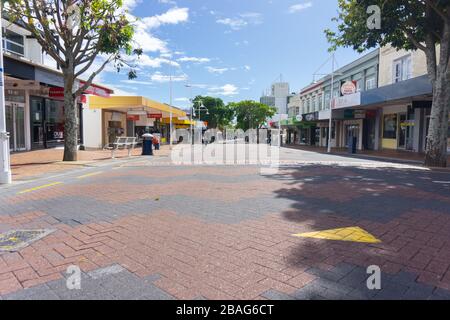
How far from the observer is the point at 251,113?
80.0 m

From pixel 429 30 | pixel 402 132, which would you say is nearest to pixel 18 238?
pixel 429 30

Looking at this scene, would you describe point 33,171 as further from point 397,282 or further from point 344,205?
point 397,282

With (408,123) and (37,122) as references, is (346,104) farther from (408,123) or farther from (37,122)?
(37,122)

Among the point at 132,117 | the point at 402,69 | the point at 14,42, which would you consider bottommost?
the point at 132,117

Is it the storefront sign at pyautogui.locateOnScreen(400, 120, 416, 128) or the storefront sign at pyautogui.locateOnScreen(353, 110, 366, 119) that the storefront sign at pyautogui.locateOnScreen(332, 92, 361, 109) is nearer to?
the storefront sign at pyautogui.locateOnScreen(353, 110, 366, 119)

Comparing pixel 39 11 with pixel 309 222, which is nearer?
pixel 309 222

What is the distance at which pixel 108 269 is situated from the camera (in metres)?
3.28

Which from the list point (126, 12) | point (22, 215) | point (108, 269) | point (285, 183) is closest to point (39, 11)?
point (126, 12)

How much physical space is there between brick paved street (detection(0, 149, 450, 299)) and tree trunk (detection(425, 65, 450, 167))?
6.46 meters

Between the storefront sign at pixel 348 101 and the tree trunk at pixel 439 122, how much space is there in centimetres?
1003

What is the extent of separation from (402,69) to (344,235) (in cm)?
2409

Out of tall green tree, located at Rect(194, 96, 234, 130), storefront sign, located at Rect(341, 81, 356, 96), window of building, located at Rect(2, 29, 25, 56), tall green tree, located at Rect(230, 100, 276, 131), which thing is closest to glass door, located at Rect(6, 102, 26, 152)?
window of building, located at Rect(2, 29, 25, 56)

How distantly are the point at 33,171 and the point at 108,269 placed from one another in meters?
9.01

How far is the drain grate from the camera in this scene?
3906mm
